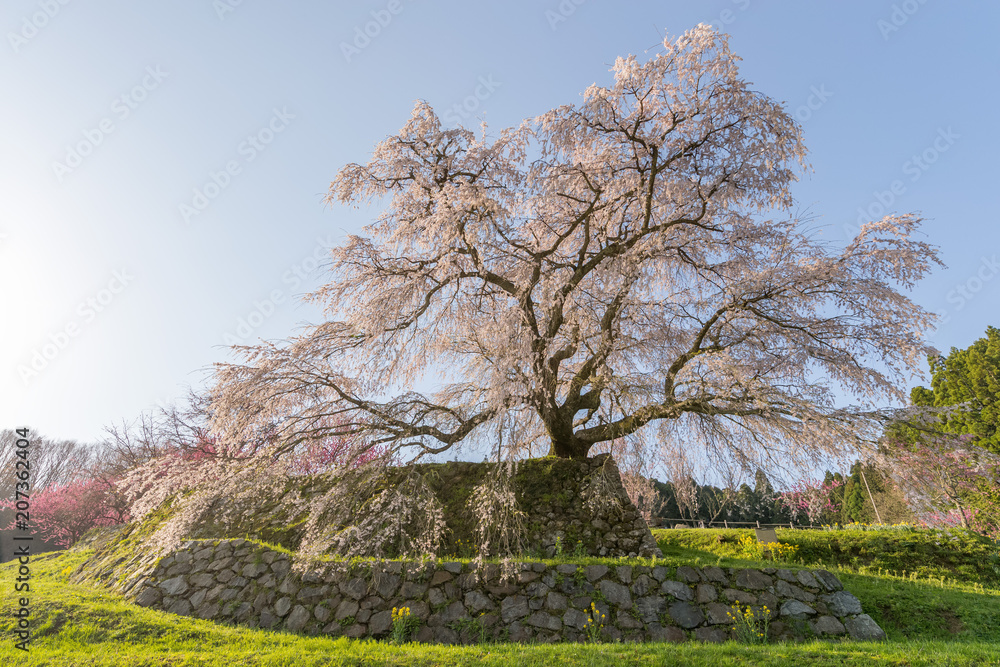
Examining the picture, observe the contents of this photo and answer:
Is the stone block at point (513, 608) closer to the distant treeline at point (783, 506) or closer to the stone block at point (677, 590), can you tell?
the stone block at point (677, 590)

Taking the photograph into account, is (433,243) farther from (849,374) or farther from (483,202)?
(849,374)

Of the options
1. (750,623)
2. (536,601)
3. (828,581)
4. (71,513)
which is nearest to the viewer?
(750,623)

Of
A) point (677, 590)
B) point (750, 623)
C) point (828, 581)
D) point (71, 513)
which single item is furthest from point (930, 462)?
point (71, 513)

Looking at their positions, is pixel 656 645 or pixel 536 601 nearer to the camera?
pixel 656 645

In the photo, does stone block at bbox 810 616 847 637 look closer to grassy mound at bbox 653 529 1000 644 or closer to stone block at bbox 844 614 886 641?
stone block at bbox 844 614 886 641

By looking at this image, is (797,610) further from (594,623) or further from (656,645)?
(594,623)

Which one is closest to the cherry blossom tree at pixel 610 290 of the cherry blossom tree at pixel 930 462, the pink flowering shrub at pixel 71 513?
the cherry blossom tree at pixel 930 462

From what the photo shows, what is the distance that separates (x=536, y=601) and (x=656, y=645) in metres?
1.82

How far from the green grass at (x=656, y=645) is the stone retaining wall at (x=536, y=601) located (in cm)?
44

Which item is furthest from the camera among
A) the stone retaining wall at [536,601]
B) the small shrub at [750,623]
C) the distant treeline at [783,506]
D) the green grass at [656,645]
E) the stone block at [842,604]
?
the distant treeline at [783,506]

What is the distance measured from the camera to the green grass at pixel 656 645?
14.2 ft

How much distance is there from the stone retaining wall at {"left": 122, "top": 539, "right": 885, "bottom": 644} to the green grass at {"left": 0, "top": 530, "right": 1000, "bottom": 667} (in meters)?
0.44

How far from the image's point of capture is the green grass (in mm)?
4324

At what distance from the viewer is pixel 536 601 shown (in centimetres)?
617
